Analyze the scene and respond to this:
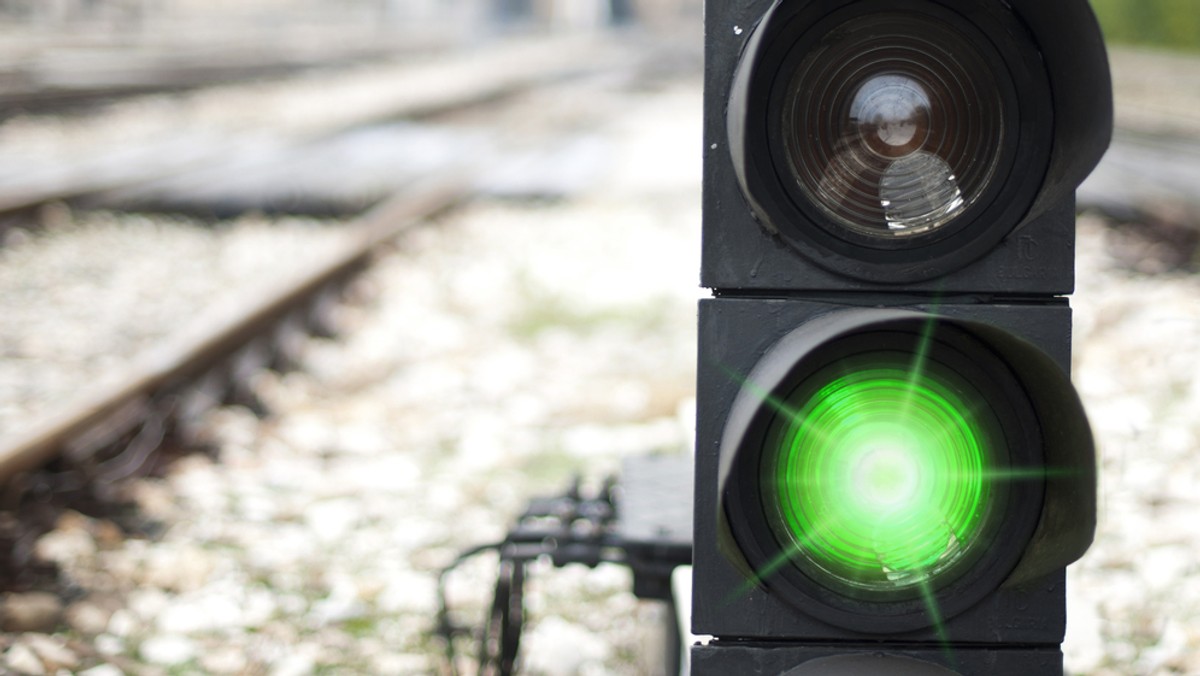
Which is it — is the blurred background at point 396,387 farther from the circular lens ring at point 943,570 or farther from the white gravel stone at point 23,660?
the circular lens ring at point 943,570

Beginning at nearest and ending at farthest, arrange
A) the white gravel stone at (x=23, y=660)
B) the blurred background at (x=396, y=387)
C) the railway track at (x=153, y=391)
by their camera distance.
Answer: the white gravel stone at (x=23, y=660)
the blurred background at (x=396, y=387)
the railway track at (x=153, y=391)

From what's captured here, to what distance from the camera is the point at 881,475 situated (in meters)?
1.22

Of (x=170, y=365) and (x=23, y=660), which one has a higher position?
(x=170, y=365)

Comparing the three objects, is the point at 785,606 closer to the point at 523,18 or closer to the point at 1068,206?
the point at 1068,206

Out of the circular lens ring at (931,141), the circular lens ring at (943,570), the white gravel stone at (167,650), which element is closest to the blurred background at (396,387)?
the white gravel stone at (167,650)

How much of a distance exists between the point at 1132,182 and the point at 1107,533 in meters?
5.89

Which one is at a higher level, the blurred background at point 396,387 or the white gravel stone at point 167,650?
the blurred background at point 396,387

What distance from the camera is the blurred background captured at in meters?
2.37

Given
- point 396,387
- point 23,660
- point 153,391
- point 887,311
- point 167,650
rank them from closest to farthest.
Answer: point 887,311 → point 23,660 → point 167,650 → point 153,391 → point 396,387

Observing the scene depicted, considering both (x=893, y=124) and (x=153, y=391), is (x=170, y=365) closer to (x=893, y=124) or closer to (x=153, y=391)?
(x=153, y=391)

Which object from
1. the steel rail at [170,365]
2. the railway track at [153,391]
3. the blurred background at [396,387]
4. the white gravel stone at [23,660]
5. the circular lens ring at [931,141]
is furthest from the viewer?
the steel rail at [170,365]

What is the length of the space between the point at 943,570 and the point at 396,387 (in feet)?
10.4

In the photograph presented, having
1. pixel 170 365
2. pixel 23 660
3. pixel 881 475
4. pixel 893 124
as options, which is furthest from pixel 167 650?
pixel 893 124

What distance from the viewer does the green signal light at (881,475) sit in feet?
3.97
